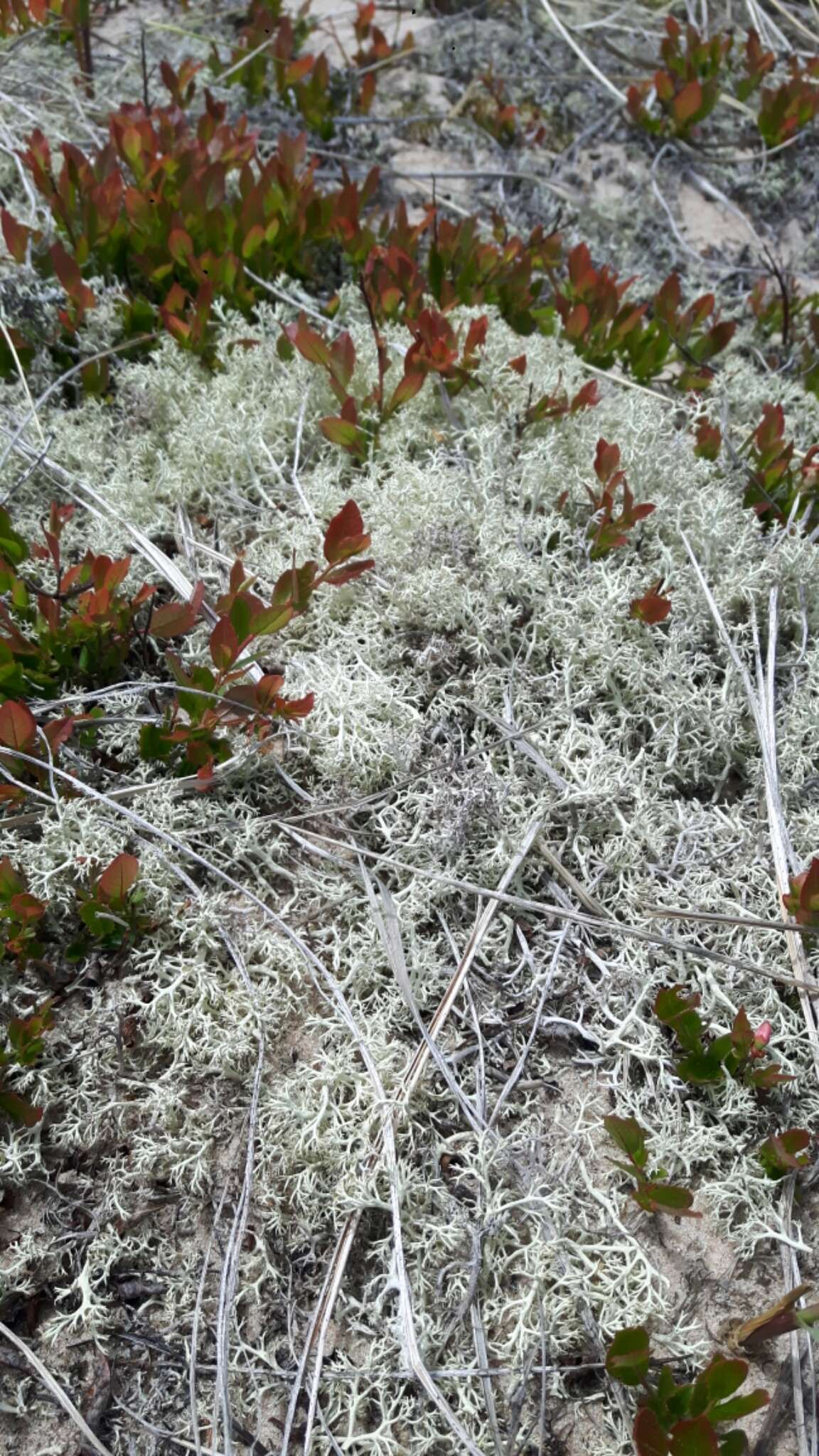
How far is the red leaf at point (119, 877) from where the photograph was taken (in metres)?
2.01

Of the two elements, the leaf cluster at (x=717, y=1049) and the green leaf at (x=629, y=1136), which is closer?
the green leaf at (x=629, y=1136)

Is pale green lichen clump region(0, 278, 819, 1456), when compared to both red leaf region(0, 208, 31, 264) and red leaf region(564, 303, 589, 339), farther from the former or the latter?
red leaf region(0, 208, 31, 264)

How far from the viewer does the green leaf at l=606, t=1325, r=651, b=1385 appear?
1.66 m

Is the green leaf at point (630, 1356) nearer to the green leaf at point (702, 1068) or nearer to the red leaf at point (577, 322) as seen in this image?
the green leaf at point (702, 1068)

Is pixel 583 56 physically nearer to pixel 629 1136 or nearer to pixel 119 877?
pixel 119 877

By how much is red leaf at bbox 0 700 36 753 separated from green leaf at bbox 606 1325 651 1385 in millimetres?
1578

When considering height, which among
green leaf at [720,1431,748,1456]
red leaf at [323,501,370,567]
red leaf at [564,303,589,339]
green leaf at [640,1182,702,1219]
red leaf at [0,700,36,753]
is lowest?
green leaf at [720,1431,748,1456]

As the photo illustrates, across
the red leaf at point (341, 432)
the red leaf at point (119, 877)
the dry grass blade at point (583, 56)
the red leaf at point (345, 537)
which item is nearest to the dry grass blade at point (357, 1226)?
the red leaf at point (119, 877)

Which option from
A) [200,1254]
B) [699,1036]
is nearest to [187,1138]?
[200,1254]

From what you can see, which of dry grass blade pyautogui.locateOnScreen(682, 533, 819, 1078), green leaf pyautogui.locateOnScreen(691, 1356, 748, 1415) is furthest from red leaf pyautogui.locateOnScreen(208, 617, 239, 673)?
green leaf pyautogui.locateOnScreen(691, 1356, 748, 1415)

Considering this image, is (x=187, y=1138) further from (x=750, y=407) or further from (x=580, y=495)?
(x=750, y=407)

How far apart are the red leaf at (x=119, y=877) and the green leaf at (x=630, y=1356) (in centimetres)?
120

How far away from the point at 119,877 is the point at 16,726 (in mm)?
392

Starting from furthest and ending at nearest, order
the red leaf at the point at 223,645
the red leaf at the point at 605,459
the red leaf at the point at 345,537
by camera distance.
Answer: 1. the red leaf at the point at 605,459
2. the red leaf at the point at 345,537
3. the red leaf at the point at 223,645
